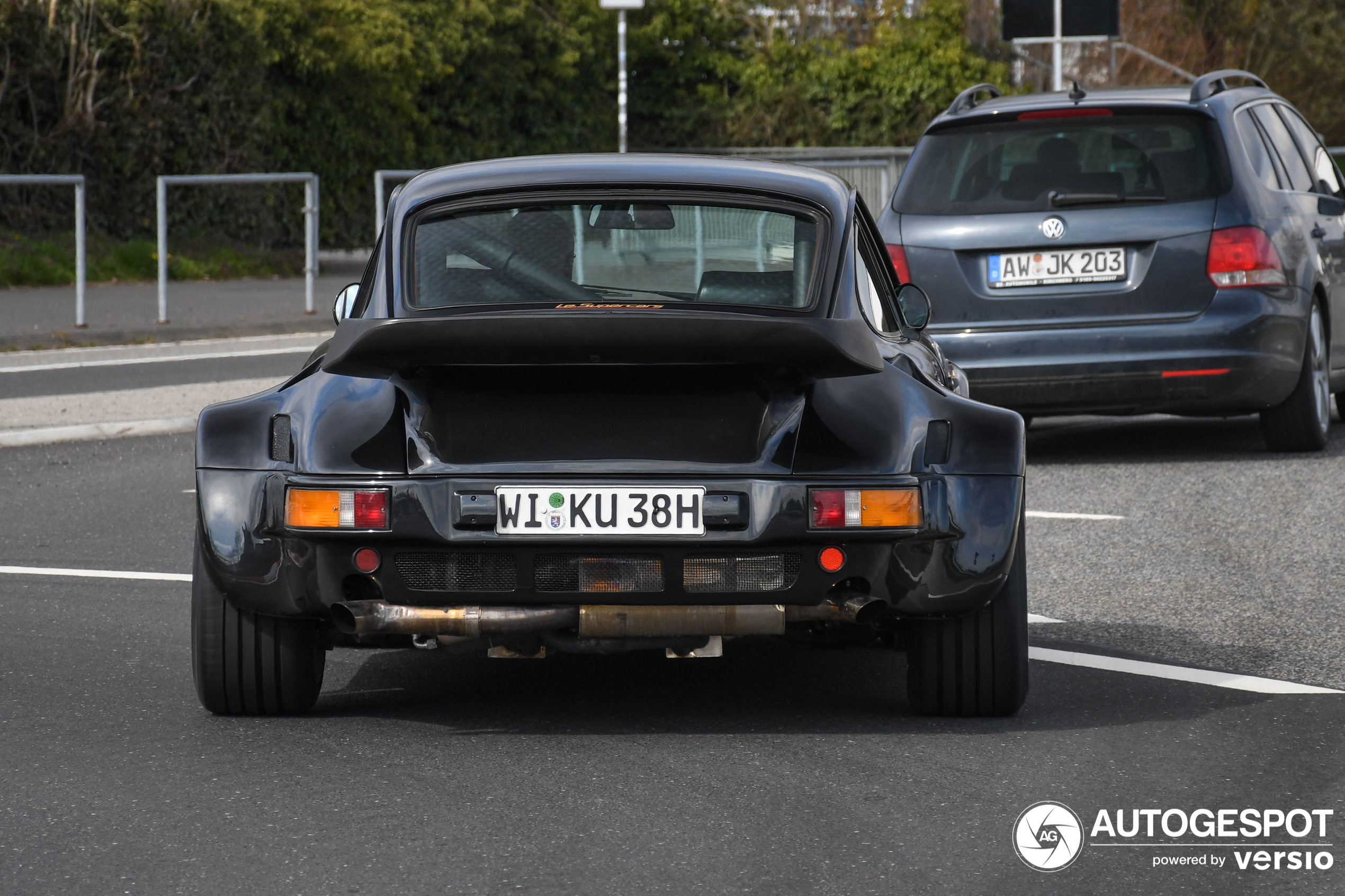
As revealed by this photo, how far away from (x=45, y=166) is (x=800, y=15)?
674 inches

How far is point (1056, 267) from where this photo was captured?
10086mm

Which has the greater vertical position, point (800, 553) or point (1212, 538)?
point (800, 553)

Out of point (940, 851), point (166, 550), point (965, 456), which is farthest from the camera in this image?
point (166, 550)

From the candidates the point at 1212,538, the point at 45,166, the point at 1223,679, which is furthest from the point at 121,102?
the point at 1223,679

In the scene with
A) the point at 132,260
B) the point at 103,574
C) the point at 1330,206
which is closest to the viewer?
the point at 103,574

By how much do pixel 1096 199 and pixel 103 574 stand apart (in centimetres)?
495

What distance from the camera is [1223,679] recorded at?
236 inches

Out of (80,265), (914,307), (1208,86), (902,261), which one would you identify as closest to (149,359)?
(80,265)

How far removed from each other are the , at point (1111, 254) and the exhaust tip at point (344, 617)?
18.2 ft

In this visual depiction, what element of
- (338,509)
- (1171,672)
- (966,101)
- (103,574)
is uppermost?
(966,101)

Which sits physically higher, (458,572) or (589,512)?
(589,512)

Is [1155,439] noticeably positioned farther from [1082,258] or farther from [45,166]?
[45,166]

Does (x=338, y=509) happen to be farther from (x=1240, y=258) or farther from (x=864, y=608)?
(x=1240, y=258)

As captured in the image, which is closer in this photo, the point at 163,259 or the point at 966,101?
the point at 966,101
